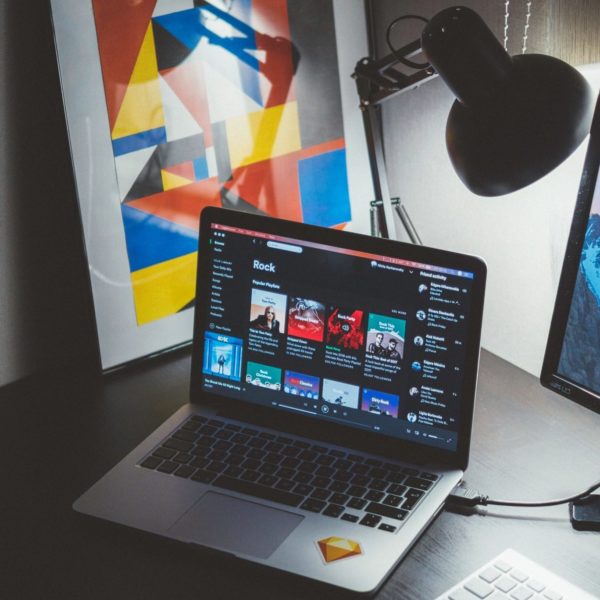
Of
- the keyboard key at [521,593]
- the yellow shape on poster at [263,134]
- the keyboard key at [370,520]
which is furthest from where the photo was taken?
the yellow shape on poster at [263,134]

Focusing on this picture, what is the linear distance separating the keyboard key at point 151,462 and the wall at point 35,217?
304mm

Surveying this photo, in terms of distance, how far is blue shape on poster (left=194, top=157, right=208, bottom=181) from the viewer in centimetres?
141

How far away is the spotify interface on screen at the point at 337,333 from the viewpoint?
1088mm

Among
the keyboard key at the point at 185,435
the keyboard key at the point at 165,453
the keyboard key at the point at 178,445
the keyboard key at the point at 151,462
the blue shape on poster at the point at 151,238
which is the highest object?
the blue shape on poster at the point at 151,238

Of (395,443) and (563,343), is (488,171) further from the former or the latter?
(395,443)

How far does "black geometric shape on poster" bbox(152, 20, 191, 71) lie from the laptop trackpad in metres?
0.68

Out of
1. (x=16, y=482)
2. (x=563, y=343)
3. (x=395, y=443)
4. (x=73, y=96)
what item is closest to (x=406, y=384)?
(x=395, y=443)

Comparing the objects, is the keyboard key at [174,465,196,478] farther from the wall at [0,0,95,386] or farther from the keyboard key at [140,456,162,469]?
the wall at [0,0,95,386]

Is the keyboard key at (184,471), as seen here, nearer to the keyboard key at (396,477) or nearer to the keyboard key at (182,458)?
the keyboard key at (182,458)

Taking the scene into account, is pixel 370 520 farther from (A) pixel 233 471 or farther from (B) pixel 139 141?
(B) pixel 139 141

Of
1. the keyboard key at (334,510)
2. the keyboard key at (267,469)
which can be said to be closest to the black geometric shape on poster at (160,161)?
the keyboard key at (267,469)

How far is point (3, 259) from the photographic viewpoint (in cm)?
133

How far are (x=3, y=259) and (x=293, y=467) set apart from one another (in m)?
0.57

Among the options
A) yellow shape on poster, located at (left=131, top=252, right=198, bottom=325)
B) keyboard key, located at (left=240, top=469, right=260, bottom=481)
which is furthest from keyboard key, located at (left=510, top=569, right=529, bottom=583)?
yellow shape on poster, located at (left=131, top=252, right=198, bottom=325)
